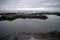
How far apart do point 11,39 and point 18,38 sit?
0.29 m

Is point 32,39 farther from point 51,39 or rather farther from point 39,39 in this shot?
point 51,39

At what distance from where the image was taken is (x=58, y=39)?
537 centimetres

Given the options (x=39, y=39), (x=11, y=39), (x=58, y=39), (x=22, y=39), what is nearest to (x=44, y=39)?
(x=39, y=39)

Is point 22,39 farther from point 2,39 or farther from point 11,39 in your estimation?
point 2,39

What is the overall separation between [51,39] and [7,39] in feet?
5.92

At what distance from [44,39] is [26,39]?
768mm

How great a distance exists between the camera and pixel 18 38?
5266mm

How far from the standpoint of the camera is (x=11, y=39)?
5.17 metres

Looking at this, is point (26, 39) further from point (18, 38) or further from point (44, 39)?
point (44, 39)

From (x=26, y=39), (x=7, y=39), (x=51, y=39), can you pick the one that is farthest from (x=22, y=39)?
(x=51, y=39)

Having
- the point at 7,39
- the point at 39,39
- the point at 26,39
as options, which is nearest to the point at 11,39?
the point at 7,39

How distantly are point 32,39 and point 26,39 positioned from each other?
243 millimetres

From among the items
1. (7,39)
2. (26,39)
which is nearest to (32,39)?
(26,39)

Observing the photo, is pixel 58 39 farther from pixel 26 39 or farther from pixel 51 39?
pixel 26 39
